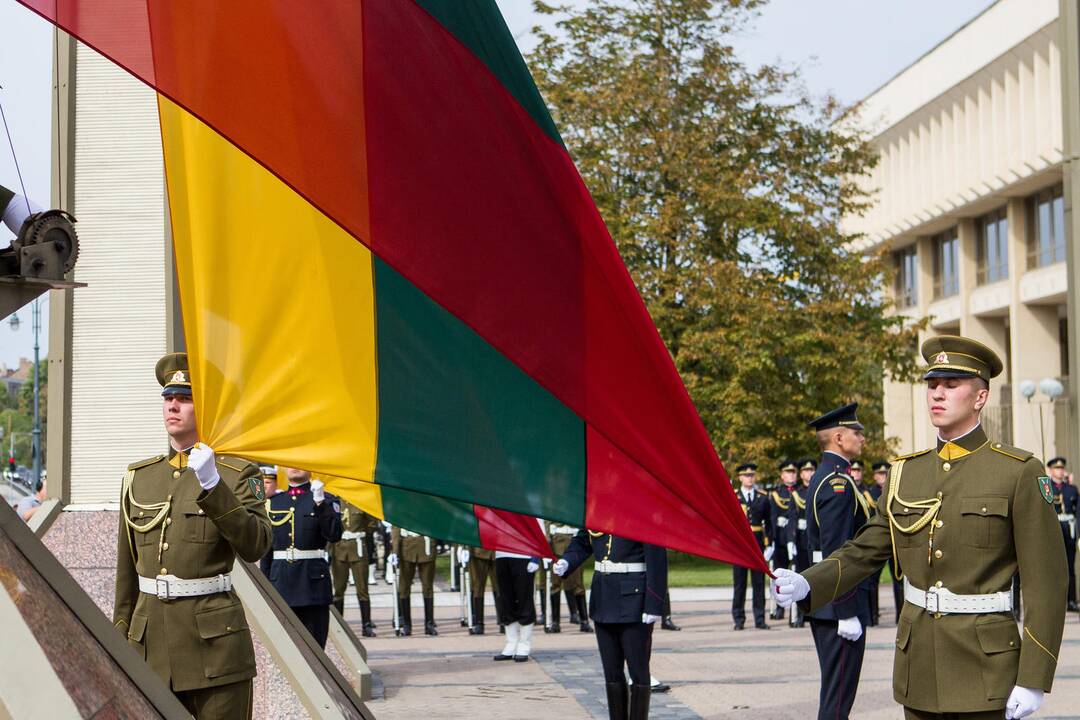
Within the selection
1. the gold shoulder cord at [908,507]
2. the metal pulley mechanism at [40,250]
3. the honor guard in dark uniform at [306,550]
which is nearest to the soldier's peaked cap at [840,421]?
the gold shoulder cord at [908,507]

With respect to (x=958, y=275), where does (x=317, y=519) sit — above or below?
below

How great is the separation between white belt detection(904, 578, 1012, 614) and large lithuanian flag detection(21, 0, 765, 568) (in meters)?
0.80

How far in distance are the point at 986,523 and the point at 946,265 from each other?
1697 inches

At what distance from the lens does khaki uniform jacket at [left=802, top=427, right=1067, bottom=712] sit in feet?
16.0

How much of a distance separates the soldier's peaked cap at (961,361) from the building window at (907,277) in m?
44.2

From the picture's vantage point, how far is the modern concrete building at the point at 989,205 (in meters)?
39.2

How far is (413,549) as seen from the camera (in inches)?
687

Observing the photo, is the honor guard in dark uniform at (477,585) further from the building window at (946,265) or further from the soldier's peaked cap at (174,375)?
the building window at (946,265)

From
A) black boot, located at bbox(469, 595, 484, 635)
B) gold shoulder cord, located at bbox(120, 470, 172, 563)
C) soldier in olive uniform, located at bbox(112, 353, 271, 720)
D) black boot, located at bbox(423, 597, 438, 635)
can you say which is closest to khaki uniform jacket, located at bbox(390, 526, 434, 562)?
black boot, located at bbox(423, 597, 438, 635)

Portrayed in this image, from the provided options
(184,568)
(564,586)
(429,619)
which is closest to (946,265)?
(564,586)

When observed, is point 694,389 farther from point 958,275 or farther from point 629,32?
point 958,275

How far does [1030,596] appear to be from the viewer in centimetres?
487

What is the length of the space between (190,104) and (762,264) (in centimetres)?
2665

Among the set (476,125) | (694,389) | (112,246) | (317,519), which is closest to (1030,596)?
(476,125)
